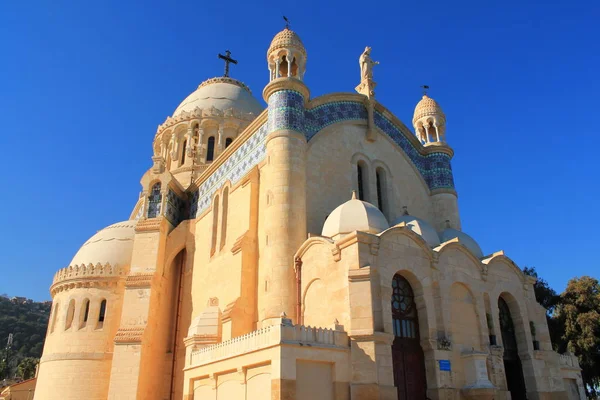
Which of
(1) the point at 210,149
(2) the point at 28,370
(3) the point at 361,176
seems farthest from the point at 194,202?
(2) the point at 28,370

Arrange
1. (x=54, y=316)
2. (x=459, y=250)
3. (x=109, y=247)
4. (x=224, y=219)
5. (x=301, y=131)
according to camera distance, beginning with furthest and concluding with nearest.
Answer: (x=109, y=247), (x=54, y=316), (x=224, y=219), (x=301, y=131), (x=459, y=250)

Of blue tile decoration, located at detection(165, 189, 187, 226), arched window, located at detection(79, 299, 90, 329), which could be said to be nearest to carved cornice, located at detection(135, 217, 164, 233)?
blue tile decoration, located at detection(165, 189, 187, 226)

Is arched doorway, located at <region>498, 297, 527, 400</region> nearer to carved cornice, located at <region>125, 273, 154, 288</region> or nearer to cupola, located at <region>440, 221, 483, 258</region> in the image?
cupola, located at <region>440, 221, 483, 258</region>

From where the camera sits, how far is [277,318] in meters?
14.9

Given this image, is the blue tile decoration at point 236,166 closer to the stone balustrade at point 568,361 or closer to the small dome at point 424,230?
the small dome at point 424,230

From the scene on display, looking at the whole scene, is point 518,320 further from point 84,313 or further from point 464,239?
point 84,313

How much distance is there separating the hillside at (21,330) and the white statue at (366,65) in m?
63.0

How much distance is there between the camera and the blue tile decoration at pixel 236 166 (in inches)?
771

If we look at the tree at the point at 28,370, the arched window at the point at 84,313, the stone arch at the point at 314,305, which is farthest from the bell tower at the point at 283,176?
the tree at the point at 28,370

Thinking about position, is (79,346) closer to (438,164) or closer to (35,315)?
(438,164)

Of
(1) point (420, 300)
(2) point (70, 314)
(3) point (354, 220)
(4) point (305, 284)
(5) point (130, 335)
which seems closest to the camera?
(1) point (420, 300)

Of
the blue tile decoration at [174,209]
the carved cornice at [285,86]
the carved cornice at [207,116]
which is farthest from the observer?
the carved cornice at [207,116]

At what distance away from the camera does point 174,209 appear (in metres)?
24.9

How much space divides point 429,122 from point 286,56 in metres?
8.79
